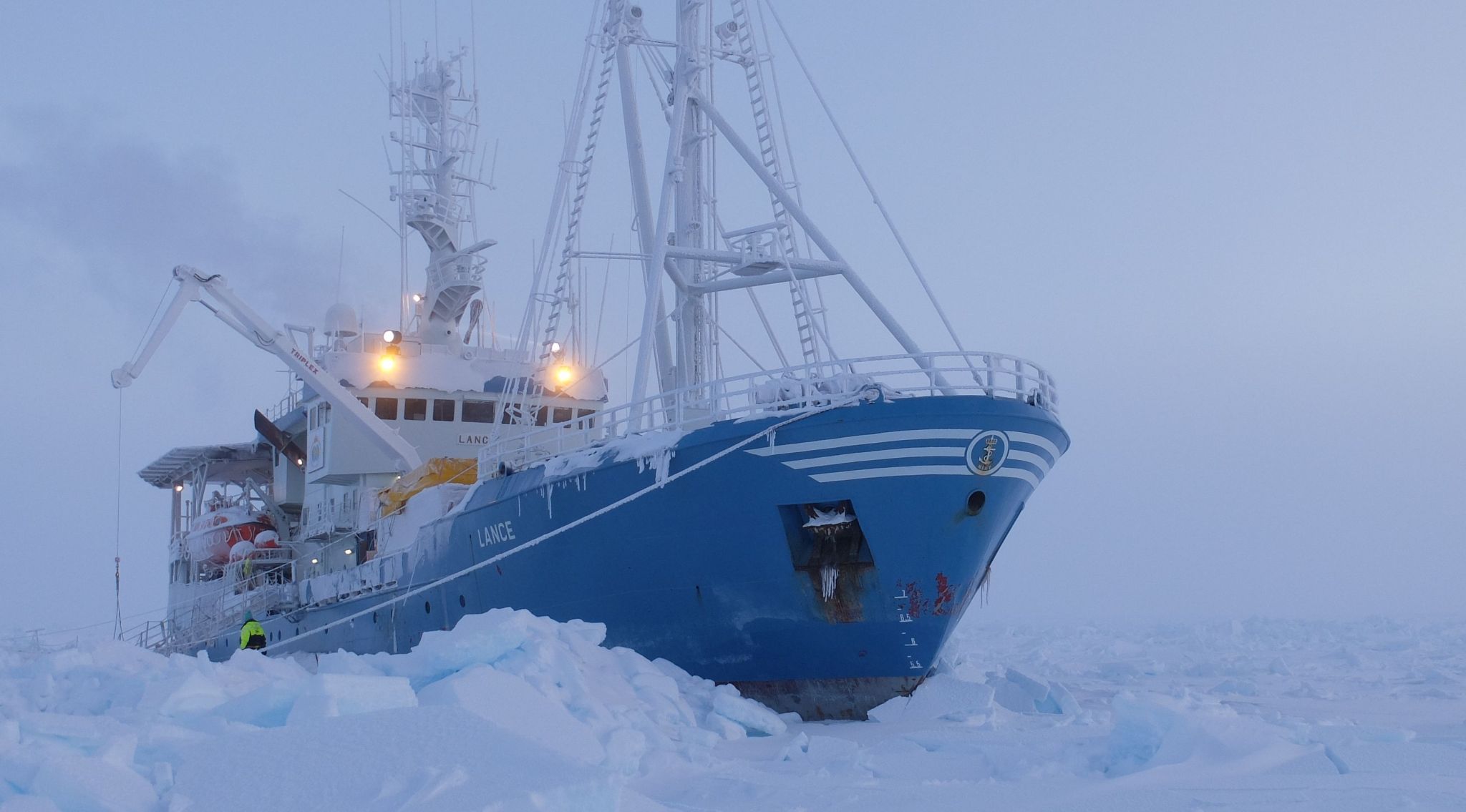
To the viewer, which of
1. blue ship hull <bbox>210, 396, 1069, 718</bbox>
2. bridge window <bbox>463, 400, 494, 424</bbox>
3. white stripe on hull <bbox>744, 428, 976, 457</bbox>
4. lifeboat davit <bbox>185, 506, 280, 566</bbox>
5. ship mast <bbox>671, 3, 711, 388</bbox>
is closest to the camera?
white stripe on hull <bbox>744, 428, 976, 457</bbox>

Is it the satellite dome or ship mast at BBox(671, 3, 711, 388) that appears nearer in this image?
ship mast at BBox(671, 3, 711, 388)

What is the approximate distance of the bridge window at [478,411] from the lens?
2238cm

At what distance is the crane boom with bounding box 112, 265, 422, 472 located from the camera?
66.3 ft

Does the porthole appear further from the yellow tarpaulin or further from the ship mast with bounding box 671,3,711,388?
the yellow tarpaulin

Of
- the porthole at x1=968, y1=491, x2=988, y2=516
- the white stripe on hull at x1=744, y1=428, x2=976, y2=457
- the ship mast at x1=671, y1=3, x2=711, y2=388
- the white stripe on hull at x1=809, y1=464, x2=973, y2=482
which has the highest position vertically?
the ship mast at x1=671, y1=3, x2=711, y2=388

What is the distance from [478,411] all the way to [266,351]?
12.5 feet

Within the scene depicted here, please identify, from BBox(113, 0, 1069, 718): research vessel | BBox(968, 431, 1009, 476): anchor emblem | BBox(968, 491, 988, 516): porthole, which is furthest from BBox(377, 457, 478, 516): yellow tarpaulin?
BBox(968, 431, 1009, 476): anchor emblem

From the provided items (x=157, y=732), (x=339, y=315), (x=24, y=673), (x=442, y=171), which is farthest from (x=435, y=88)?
(x=157, y=732)

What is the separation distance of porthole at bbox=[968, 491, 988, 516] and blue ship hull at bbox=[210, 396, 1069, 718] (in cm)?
2

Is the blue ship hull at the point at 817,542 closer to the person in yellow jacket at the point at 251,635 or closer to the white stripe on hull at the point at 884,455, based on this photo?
the white stripe on hull at the point at 884,455

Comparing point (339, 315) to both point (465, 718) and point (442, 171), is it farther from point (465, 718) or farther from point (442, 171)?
point (465, 718)

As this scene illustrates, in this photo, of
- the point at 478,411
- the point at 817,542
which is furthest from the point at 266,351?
the point at 817,542

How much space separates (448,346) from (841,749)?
1679 cm

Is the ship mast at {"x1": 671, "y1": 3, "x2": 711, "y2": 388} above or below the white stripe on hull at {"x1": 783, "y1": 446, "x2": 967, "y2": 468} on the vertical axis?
above
